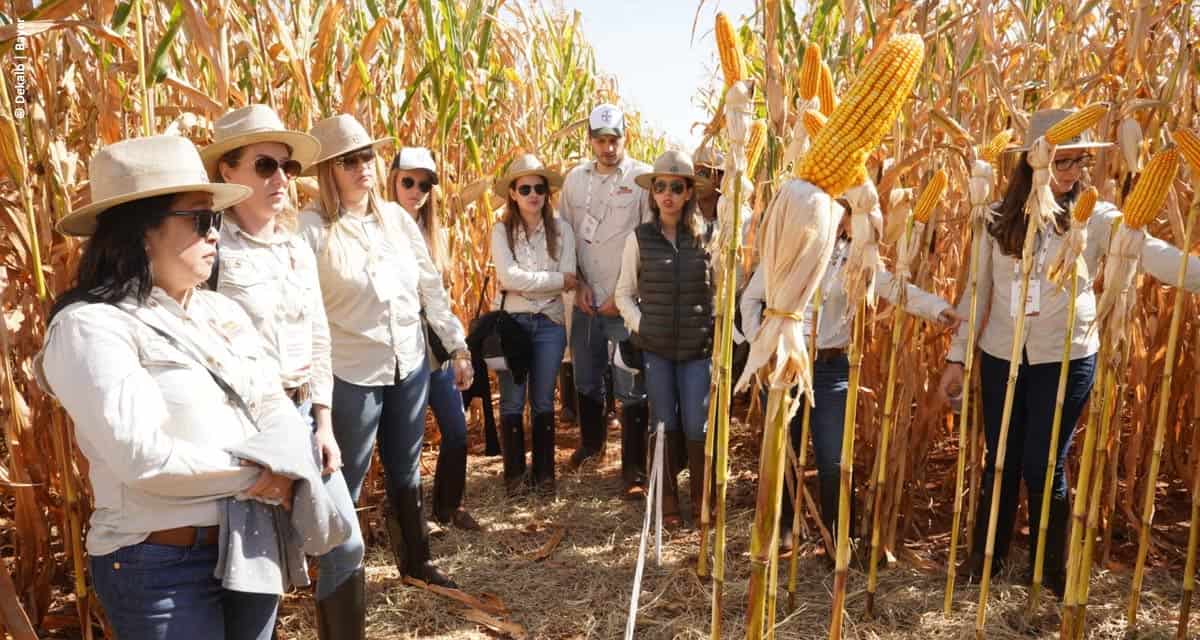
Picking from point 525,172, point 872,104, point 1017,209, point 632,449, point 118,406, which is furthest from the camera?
point 632,449

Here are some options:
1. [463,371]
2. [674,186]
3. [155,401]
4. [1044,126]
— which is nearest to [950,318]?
[1044,126]

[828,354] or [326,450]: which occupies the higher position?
[828,354]

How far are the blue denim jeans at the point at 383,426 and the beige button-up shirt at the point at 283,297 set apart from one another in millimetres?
366

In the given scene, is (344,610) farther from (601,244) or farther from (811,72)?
(601,244)

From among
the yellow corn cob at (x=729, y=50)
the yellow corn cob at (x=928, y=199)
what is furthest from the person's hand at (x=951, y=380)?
the yellow corn cob at (x=729, y=50)

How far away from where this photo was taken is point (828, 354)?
10.6 ft

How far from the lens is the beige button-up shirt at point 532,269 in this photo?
13.7ft

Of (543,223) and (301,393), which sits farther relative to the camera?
(543,223)

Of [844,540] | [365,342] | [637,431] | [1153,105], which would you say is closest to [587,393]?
[637,431]

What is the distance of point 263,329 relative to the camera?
219cm

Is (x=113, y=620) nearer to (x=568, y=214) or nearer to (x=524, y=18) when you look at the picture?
(x=568, y=214)

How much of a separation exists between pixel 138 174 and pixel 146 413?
1.61 ft

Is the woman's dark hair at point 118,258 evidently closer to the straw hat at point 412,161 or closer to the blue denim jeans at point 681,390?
the straw hat at point 412,161

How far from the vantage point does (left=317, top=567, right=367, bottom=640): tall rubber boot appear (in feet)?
7.95
